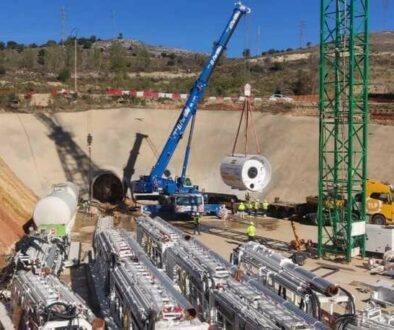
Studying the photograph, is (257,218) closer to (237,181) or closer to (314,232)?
(314,232)

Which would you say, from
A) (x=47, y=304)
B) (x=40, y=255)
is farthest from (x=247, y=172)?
(x=47, y=304)

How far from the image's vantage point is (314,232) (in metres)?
29.7

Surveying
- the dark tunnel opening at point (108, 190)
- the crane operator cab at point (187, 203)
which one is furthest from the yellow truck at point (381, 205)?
the dark tunnel opening at point (108, 190)

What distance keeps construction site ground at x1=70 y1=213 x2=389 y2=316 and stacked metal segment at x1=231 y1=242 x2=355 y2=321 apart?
140 inches

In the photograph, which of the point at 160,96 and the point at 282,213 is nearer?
the point at 282,213

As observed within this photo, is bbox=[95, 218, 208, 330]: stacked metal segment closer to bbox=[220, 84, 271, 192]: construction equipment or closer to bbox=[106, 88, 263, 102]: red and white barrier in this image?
bbox=[220, 84, 271, 192]: construction equipment

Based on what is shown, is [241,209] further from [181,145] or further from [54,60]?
[54,60]

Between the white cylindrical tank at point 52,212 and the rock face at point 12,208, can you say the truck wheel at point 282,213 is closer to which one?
the white cylindrical tank at point 52,212

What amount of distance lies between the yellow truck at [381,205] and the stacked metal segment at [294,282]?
1431 centimetres

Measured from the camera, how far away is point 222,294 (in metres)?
12.0

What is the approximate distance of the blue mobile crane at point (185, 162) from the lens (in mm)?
31562

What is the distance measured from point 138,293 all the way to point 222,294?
→ 1778mm

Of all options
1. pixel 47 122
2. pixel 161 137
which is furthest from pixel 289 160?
pixel 47 122

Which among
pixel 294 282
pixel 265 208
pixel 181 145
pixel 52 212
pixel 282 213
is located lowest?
pixel 282 213
